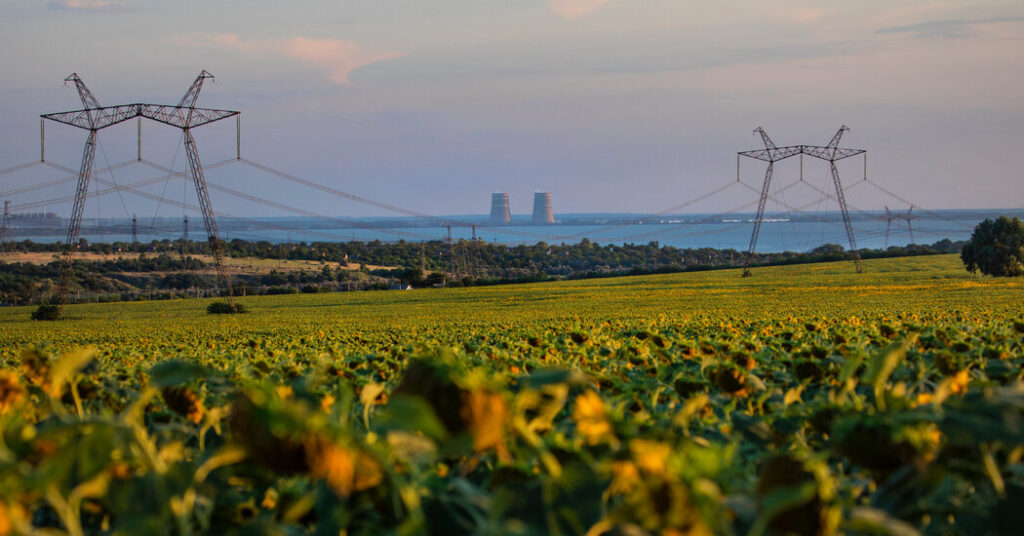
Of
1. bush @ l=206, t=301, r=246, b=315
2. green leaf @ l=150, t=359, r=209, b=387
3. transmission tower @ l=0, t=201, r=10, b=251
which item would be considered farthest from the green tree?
transmission tower @ l=0, t=201, r=10, b=251

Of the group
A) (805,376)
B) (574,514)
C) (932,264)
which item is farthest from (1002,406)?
(932,264)

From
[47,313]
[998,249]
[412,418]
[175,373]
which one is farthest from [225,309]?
[998,249]

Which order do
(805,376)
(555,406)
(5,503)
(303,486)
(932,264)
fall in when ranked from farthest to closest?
(932,264) < (805,376) < (303,486) < (555,406) < (5,503)

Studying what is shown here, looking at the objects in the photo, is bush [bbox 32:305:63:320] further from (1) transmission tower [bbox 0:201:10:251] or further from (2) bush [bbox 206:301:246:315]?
(1) transmission tower [bbox 0:201:10:251]

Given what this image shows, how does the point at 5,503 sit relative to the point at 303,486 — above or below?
above

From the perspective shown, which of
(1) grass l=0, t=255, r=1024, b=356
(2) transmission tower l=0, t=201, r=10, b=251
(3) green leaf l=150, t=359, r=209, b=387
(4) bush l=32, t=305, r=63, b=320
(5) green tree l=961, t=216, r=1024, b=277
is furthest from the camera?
(2) transmission tower l=0, t=201, r=10, b=251

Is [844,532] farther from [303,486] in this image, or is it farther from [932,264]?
[932,264]

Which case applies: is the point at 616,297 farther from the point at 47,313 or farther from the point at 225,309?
the point at 47,313
